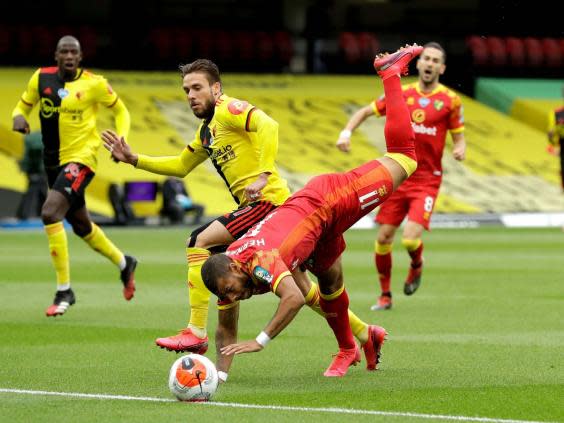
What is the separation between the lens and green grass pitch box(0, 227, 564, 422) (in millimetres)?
7762

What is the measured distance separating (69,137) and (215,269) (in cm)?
599

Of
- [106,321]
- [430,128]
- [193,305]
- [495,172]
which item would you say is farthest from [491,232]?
[193,305]

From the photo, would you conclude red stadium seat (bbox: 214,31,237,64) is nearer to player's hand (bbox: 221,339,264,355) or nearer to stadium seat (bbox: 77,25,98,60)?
stadium seat (bbox: 77,25,98,60)

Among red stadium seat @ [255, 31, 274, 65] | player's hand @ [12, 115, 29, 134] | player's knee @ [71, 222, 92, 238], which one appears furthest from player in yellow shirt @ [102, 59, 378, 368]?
red stadium seat @ [255, 31, 274, 65]

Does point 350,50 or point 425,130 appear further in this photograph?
point 350,50

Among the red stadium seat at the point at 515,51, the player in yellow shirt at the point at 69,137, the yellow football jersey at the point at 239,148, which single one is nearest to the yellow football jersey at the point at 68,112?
the player in yellow shirt at the point at 69,137

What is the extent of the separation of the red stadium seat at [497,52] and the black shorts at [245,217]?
122 ft

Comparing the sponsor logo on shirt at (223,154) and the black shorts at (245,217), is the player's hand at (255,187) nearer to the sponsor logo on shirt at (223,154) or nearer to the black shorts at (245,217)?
the black shorts at (245,217)

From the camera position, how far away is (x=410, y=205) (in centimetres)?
1445

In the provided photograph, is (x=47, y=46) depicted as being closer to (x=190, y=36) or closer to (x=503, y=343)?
(x=190, y=36)

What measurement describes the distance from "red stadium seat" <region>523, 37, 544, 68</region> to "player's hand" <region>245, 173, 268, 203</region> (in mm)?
38354

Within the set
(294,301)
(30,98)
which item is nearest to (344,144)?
(30,98)

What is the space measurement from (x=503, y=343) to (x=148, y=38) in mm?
32469

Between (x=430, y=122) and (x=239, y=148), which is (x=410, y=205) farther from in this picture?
(x=239, y=148)
